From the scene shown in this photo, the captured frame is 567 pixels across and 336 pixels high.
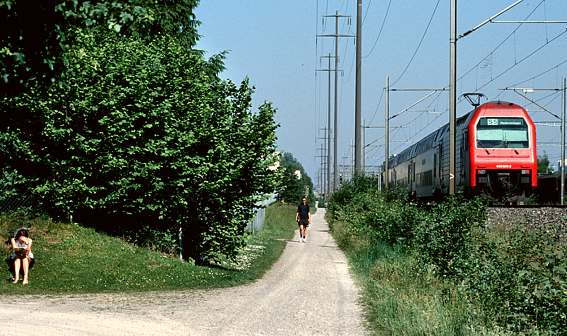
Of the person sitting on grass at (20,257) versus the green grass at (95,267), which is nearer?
the person sitting on grass at (20,257)

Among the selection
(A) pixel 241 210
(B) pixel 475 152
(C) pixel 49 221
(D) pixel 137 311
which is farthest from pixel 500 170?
(D) pixel 137 311

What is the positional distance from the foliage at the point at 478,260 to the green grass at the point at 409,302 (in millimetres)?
95

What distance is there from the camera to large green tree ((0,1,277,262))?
21.3 m

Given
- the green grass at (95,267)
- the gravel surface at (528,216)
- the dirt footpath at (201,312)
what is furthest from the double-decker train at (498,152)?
the dirt footpath at (201,312)

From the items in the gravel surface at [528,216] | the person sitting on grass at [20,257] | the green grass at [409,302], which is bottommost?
the green grass at [409,302]

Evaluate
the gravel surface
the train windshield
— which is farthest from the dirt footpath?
the train windshield

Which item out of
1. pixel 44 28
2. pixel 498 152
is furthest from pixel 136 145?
pixel 498 152

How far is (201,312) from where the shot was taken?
1495 cm

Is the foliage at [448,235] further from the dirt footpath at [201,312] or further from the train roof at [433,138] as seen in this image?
the train roof at [433,138]

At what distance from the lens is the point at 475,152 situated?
34.2m

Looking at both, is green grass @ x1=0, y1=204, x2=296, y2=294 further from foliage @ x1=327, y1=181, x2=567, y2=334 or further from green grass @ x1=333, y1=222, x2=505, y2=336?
foliage @ x1=327, y1=181, x2=567, y2=334

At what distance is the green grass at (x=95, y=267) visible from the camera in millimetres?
18266

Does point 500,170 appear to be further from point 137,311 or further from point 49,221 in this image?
point 137,311

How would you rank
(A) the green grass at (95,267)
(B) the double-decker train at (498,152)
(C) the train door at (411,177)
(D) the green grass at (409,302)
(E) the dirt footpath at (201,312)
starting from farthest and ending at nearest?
(C) the train door at (411,177) → (B) the double-decker train at (498,152) → (A) the green grass at (95,267) → (E) the dirt footpath at (201,312) → (D) the green grass at (409,302)
